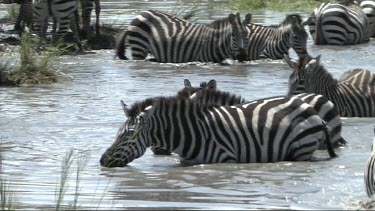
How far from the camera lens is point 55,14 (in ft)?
69.1

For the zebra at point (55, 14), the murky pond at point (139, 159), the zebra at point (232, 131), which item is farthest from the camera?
the zebra at point (55, 14)

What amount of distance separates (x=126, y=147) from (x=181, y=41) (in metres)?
9.53

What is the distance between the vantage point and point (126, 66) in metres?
19.6

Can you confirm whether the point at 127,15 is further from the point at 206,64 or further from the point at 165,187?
the point at 165,187

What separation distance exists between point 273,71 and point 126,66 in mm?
2438

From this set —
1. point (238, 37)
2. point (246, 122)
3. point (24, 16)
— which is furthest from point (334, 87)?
point (24, 16)

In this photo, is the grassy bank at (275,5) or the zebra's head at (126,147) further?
the grassy bank at (275,5)

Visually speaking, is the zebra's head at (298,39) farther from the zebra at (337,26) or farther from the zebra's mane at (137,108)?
the zebra's mane at (137,108)

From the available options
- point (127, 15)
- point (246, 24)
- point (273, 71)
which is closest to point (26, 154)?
point (273, 71)

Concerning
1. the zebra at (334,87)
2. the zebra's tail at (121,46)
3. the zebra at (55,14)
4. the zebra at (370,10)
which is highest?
the zebra at (334,87)

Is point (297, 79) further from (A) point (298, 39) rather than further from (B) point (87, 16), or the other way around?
(B) point (87, 16)

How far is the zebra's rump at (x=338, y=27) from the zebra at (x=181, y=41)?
3519mm

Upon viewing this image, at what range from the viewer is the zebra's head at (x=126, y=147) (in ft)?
35.8

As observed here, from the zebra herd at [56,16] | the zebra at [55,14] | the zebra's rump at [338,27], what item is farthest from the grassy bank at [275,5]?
the zebra at [55,14]
